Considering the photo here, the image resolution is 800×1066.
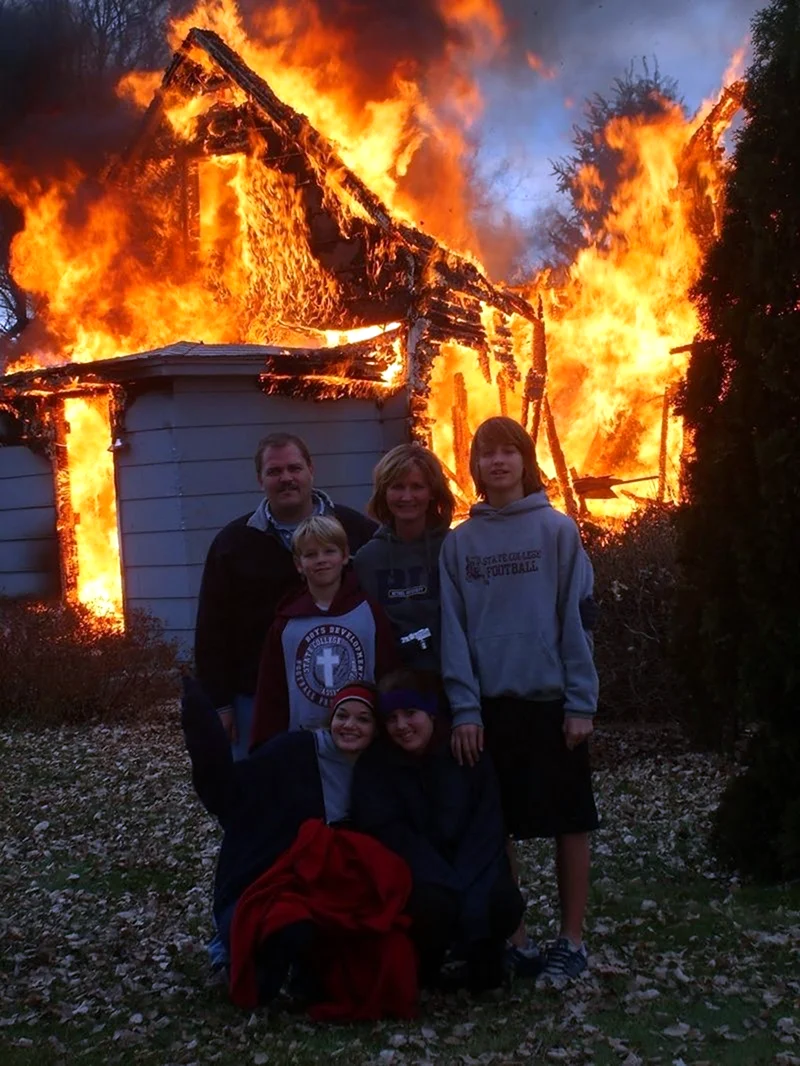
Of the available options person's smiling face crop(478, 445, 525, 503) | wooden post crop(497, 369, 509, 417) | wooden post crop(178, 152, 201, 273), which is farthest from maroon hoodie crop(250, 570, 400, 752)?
wooden post crop(497, 369, 509, 417)

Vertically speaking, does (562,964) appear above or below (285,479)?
below

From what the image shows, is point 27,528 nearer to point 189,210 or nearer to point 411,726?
point 189,210

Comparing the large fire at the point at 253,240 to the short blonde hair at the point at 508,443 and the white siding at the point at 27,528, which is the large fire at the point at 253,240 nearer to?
the white siding at the point at 27,528

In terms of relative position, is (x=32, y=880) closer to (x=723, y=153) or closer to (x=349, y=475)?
(x=349, y=475)

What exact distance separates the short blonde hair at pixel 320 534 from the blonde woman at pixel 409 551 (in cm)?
13

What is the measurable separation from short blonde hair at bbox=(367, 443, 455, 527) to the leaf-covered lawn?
1.64 metres

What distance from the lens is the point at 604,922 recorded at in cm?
480

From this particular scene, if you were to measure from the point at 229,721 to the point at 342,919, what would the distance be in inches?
43.5

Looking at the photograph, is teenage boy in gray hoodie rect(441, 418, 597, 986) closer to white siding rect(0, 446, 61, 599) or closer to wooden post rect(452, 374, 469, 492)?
white siding rect(0, 446, 61, 599)

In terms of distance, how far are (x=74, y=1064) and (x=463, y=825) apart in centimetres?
141

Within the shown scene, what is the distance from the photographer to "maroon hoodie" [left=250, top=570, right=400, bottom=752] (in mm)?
4301

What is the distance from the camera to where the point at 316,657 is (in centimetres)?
433

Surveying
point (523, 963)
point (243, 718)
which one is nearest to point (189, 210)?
point (243, 718)

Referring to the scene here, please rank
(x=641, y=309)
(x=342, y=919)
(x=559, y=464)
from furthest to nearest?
(x=641, y=309)
(x=559, y=464)
(x=342, y=919)
